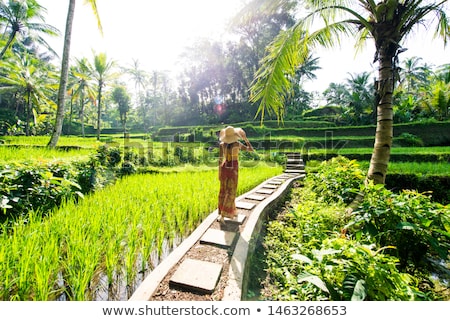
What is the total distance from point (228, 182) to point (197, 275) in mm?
1326

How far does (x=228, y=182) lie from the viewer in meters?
2.76

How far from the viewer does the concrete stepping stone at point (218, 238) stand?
219cm

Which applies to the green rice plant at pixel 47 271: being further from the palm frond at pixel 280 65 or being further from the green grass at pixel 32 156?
the palm frond at pixel 280 65

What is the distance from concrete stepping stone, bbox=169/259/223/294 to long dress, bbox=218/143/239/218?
39.3 inches

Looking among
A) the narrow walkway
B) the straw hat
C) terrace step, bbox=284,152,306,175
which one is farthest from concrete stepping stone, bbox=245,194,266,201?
terrace step, bbox=284,152,306,175

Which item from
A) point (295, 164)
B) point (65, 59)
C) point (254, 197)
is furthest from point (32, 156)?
point (295, 164)

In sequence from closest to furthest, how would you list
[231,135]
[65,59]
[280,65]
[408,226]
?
[408,226]
[231,135]
[280,65]
[65,59]

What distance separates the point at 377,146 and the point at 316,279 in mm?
2346

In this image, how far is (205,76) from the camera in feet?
94.8

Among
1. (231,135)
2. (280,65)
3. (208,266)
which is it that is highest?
(280,65)

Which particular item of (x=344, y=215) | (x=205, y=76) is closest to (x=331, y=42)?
(x=344, y=215)

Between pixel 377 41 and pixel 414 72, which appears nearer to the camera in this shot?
pixel 377 41

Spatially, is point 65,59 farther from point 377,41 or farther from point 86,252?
point 377,41

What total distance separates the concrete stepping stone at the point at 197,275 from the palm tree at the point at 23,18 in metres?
14.2
